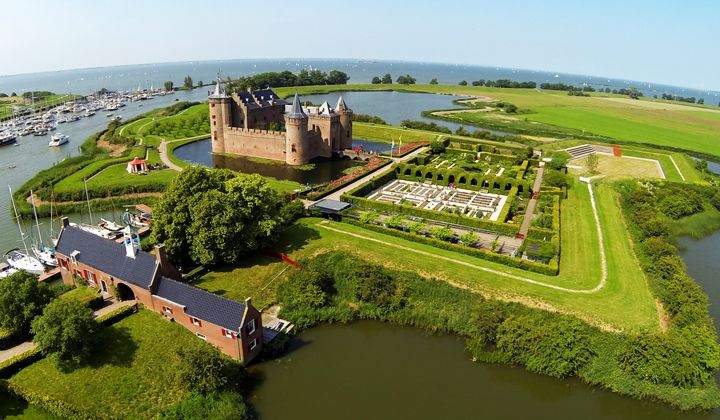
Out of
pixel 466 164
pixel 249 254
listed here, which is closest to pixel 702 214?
pixel 466 164

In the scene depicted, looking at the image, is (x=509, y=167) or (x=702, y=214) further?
(x=509, y=167)

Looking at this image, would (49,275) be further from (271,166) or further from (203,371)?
(271,166)

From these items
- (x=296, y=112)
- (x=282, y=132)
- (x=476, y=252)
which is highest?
(x=296, y=112)

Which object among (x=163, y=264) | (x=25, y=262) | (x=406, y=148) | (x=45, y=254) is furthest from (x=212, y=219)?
(x=406, y=148)

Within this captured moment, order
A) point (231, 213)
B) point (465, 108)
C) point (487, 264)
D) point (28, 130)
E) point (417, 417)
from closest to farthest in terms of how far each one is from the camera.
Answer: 1. point (417, 417)
2. point (231, 213)
3. point (487, 264)
4. point (28, 130)
5. point (465, 108)

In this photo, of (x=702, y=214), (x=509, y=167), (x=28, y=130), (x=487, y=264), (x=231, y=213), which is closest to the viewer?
(x=231, y=213)

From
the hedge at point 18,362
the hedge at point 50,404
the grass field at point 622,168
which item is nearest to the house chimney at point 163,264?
the hedge at point 18,362

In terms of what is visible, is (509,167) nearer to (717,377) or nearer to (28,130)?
(717,377)

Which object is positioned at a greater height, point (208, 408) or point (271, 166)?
point (271, 166)
